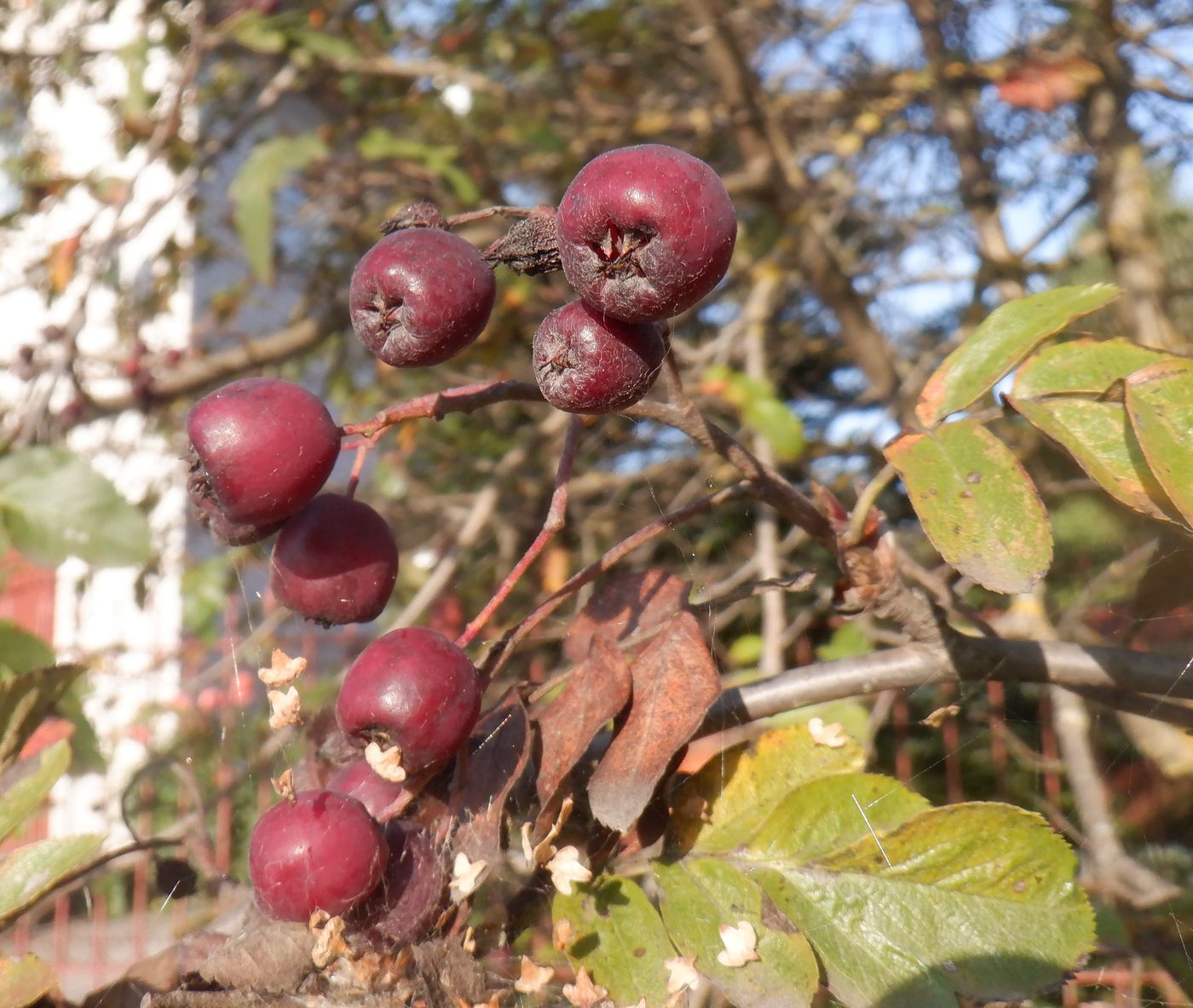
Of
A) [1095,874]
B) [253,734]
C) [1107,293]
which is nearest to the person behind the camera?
[1107,293]

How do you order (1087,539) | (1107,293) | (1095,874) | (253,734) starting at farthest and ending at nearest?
(1087,539)
(253,734)
(1095,874)
(1107,293)

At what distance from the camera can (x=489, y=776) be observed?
0.65 metres

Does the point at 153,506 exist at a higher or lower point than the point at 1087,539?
higher

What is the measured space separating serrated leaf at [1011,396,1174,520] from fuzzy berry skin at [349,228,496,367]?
1.12 ft

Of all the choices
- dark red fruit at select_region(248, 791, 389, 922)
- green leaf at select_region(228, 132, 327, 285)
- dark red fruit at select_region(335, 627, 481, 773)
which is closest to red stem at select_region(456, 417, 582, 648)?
dark red fruit at select_region(335, 627, 481, 773)

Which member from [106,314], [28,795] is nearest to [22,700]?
[28,795]

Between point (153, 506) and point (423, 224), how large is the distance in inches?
96.1

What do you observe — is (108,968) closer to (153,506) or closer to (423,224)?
(153,506)

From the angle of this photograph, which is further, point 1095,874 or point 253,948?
point 1095,874

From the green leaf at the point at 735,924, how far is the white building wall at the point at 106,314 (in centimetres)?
45

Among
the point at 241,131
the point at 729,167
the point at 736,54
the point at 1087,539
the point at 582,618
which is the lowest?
the point at 1087,539

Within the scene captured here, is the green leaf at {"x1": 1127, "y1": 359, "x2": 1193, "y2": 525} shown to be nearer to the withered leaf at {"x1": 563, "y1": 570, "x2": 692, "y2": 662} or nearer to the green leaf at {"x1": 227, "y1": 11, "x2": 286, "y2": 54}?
the withered leaf at {"x1": 563, "y1": 570, "x2": 692, "y2": 662}

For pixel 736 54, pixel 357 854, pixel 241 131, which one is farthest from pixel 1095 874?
pixel 241 131

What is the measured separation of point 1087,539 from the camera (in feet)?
13.4
